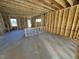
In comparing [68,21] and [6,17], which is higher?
[6,17]

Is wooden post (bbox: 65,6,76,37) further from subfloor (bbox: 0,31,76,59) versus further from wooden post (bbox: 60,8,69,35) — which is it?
subfloor (bbox: 0,31,76,59)

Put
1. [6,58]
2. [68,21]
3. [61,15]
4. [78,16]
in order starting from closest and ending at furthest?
[6,58]
[78,16]
[68,21]
[61,15]

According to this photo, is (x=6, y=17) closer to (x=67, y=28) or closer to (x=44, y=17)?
(x=44, y=17)

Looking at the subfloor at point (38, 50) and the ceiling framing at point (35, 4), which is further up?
the ceiling framing at point (35, 4)

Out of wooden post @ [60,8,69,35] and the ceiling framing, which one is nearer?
the ceiling framing

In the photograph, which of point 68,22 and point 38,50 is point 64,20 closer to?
point 68,22

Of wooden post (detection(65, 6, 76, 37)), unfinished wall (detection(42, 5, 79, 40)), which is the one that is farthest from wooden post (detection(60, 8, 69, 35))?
wooden post (detection(65, 6, 76, 37))

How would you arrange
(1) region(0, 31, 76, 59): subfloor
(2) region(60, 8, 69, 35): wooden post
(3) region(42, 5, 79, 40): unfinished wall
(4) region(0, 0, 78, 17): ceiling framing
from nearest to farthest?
1. (1) region(0, 31, 76, 59): subfloor
2. (4) region(0, 0, 78, 17): ceiling framing
3. (3) region(42, 5, 79, 40): unfinished wall
4. (2) region(60, 8, 69, 35): wooden post

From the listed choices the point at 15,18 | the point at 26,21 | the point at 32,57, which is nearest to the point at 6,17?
the point at 15,18

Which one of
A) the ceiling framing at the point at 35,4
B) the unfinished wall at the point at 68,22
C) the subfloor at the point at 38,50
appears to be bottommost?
the subfloor at the point at 38,50

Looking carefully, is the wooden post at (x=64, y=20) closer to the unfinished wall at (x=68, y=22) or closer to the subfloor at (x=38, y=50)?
the unfinished wall at (x=68, y=22)

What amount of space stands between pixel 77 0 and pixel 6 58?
4.33 m

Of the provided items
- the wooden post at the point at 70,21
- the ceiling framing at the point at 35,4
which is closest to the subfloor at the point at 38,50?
the wooden post at the point at 70,21

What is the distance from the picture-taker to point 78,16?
377 centimetres
